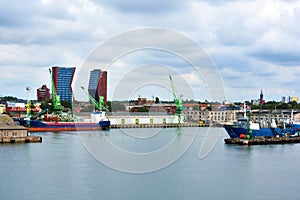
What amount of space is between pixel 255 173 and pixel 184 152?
5555mm

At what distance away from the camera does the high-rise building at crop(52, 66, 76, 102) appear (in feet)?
246

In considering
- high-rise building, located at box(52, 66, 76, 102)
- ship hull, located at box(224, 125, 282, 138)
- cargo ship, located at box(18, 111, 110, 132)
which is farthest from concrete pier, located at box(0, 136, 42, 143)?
high-rise building, located at box(52, 66, 76, 102)

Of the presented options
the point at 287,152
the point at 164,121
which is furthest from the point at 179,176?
the point at 164,121

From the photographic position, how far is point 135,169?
13.4 m

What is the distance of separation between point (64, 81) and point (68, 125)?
1661 inches

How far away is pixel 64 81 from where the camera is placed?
76.5 metres

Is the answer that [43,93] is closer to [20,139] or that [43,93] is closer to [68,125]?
[68,125]

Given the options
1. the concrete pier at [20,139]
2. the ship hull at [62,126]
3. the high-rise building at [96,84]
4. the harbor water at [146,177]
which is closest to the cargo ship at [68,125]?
the ship hull at [62,126]

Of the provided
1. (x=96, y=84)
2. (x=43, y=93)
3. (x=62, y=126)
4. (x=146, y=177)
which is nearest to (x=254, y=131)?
(x=146, y=177)

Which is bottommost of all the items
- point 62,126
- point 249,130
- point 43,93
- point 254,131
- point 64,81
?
point 62,126

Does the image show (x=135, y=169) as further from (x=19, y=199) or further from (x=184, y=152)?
(x=184, y=152)

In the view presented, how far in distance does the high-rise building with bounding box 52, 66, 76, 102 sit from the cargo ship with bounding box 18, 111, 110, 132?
125 ft

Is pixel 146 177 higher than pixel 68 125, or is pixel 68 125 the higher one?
pixel 68 125

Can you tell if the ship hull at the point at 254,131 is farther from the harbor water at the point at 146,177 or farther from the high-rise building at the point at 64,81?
the high-rise building at the point at 64,81
